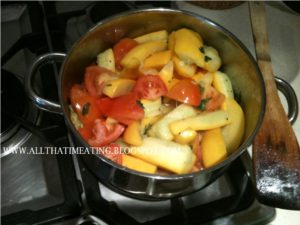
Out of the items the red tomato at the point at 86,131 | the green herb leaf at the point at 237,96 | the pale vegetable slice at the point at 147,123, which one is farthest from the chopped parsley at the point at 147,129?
the green herb leaf at the point at 237,96

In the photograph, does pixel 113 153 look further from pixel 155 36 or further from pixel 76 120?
pixel 155 36

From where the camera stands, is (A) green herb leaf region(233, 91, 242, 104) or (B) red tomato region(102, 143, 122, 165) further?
(A) green herb leaf region(233, 91, 242, 104)

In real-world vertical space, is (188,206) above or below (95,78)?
below

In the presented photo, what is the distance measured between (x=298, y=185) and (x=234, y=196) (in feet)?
0.41

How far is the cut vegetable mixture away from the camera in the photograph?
0.62 meters

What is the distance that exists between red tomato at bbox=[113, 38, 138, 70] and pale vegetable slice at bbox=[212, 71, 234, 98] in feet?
0.62

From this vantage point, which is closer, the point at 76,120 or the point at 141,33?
the point at 76,120

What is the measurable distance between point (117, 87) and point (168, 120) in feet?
0.39

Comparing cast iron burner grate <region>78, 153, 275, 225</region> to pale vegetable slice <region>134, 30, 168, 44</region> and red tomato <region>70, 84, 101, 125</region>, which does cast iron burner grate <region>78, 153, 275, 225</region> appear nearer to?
red tomato <region>70, 84, 101, 125</region>

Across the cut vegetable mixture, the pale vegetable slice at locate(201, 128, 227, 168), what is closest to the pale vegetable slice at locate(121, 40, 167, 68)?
the cut vegetable mixture

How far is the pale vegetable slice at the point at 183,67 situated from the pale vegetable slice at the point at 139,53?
0.06 metres

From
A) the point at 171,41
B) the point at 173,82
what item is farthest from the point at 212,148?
the point at 171,41

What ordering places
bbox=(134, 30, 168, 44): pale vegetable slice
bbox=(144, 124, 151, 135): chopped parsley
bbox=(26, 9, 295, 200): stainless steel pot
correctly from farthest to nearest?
bbox=(134, 30, 168, 44): pale vegetable slice, bbox=(144, 124, 151, 135): chopped parsley, bbox=(26, 9, 295, 200): stainless steel pot

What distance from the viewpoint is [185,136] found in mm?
646
